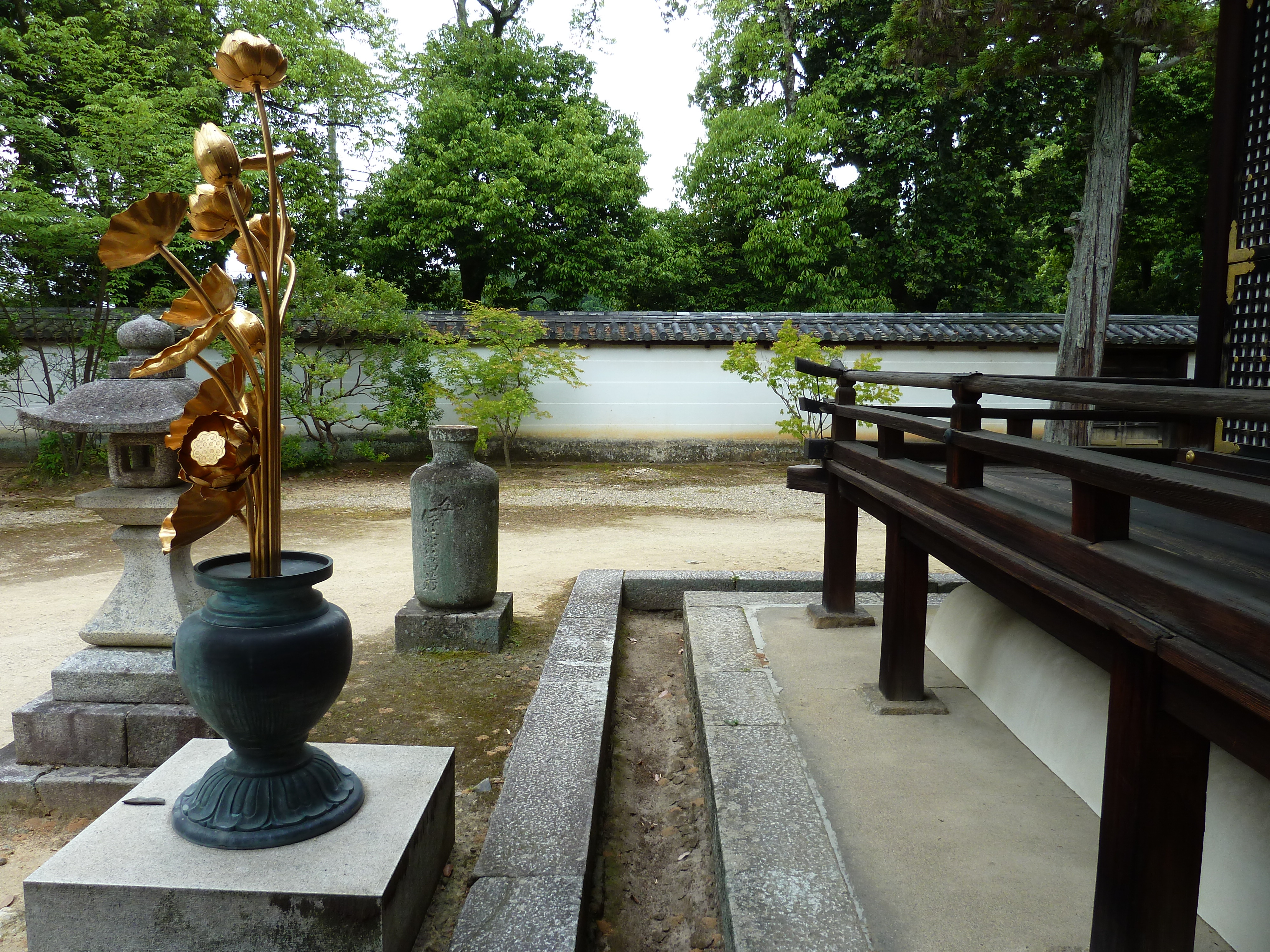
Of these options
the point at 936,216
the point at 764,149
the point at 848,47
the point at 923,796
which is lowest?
the point at 923,796

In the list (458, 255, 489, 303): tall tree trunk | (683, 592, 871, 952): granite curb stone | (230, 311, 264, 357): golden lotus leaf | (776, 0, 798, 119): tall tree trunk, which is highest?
(776, 0, 798, 119): tall tree trunk

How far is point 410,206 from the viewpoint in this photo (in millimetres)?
17875

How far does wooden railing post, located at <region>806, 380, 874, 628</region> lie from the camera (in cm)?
456

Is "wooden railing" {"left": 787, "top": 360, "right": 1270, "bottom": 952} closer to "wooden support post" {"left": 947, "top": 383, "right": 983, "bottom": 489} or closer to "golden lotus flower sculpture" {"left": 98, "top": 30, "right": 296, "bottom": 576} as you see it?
"wooden support post" {"left": 947, "top": 383, "right": 983, "bottom": 489}

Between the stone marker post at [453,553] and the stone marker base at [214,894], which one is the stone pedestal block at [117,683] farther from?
the stone marker post at [453,553]

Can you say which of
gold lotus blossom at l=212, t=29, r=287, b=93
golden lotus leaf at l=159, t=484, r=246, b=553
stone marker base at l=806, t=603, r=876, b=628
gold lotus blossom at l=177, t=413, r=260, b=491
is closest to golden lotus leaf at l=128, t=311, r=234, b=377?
gold lotus blossom at l=177, t=413, r=260, b=491

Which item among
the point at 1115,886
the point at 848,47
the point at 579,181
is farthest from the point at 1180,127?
the point at 1115,886

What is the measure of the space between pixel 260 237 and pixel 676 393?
12.7 m

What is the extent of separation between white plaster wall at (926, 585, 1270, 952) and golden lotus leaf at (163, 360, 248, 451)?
8.99 feet

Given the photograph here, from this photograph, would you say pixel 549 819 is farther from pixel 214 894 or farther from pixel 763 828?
pixel 214 894

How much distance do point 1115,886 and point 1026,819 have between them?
3.26 ft

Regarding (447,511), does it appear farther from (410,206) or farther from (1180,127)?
(1180,127)

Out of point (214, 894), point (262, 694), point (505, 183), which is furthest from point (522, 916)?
point (505, 183)

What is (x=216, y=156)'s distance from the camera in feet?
6.90
